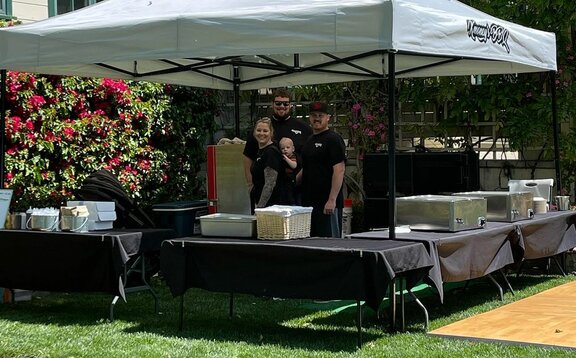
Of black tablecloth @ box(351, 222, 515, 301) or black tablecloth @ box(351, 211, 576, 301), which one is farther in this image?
black tablecloth @ box(351, 211, 576, 301)

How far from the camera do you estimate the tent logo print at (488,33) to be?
25.8 feet

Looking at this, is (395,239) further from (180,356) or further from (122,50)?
(122,50)

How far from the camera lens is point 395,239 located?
24.1ft

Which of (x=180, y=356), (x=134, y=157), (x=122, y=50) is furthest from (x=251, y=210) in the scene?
(x=180, y=356)

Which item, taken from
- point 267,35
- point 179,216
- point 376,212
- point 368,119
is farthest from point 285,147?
point 368,119

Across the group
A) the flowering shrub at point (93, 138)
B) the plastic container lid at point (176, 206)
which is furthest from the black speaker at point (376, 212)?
the flowering shrub at point (93, 138)

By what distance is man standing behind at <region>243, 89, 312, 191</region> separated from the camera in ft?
31.7

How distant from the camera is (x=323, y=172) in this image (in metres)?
8.80

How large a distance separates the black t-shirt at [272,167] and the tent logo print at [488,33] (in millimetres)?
1926

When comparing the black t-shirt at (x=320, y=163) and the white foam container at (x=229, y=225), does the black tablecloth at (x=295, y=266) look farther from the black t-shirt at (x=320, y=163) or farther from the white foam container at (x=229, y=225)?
the black t-shirt at (x=320, y=163)

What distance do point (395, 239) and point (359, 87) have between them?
649 centimetres

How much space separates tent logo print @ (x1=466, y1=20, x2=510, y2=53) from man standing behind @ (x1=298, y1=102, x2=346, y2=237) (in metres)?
1.48

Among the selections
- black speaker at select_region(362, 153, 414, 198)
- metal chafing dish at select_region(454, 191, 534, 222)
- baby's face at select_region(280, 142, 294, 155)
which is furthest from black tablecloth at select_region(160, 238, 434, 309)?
black speaker at select_region(362, 153, 414, 198)

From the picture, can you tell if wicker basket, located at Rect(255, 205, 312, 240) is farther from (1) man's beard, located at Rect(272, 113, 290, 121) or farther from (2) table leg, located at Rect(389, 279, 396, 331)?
(1) man's beard, located at Rect(272, 113, 290, 121)
